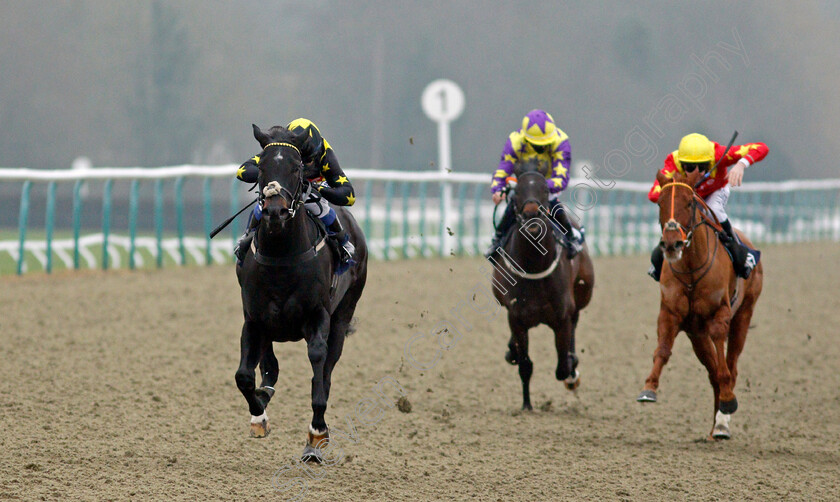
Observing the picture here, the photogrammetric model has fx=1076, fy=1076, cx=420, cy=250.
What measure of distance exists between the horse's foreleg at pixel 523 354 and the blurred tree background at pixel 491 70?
113 feet

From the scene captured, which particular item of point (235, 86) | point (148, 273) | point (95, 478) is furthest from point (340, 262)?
point (235, 86)

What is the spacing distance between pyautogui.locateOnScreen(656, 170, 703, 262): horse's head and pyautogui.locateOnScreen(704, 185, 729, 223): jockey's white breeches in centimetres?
62

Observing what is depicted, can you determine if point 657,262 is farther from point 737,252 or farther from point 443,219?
point 443,219

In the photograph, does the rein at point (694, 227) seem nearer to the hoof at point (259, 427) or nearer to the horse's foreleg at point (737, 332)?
the horse's foreleg at point (737, 332)

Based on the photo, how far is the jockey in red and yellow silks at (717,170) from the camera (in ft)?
21.9

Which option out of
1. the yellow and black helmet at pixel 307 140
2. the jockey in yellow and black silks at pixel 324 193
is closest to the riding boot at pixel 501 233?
the jockey in yellow and black silks at pixel 324 193

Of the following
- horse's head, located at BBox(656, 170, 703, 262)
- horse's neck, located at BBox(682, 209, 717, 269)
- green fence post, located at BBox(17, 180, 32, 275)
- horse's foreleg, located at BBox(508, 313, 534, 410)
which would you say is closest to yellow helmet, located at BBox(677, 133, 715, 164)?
horse's head, located at BBox(656, 170, 703, 262)

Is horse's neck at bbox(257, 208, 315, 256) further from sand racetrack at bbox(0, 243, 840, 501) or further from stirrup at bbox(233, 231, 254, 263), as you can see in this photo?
sand racetrack at bbox(0, 243, 840, 501)

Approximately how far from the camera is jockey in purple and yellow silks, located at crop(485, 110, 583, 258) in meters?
7.62

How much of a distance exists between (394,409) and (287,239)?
9.08 ft

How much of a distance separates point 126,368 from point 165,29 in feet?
118

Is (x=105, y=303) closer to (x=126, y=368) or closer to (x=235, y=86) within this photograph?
(x=126, y=368)

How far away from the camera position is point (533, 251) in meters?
7.40

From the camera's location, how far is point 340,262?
578cm
